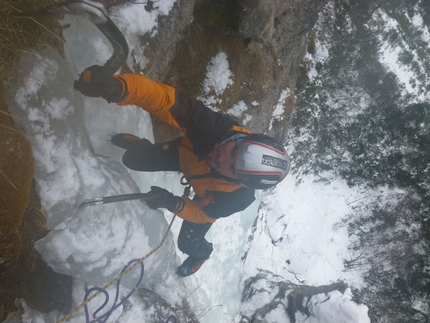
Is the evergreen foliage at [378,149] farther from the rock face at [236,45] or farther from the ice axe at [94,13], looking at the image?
the ice axe at [94,13]

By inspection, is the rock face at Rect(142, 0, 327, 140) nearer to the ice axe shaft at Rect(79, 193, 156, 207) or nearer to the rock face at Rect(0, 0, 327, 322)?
the rock face at Rect(0, 0, 327, 322)

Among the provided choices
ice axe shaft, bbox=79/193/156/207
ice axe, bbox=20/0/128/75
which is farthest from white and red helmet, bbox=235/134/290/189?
ice axe, bbox=20/0/128/75

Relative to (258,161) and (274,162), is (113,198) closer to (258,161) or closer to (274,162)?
(258,161)

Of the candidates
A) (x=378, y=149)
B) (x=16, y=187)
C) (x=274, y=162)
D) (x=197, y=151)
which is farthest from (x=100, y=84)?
(x=378, y=149)

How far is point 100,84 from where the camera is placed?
6.70ft

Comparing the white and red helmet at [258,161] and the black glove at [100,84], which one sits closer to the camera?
the black glove at [100,84]

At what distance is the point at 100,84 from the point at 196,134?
0.96 metres

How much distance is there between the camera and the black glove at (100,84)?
2.04m

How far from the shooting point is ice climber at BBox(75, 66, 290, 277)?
2.19m

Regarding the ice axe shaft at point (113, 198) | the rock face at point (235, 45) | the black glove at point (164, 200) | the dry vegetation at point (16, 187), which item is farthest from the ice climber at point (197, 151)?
the rock face at point (235, 45)

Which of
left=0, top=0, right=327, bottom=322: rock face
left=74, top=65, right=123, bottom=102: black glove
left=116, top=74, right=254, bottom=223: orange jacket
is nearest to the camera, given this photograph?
left=74, top=65, right=123, bottom=102: black glove

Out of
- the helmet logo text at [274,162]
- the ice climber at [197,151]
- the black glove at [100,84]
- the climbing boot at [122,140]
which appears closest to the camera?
the black glove at [100,84]

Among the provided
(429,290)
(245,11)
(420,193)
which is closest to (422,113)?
(420,193)

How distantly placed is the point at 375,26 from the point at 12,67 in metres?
12.2
